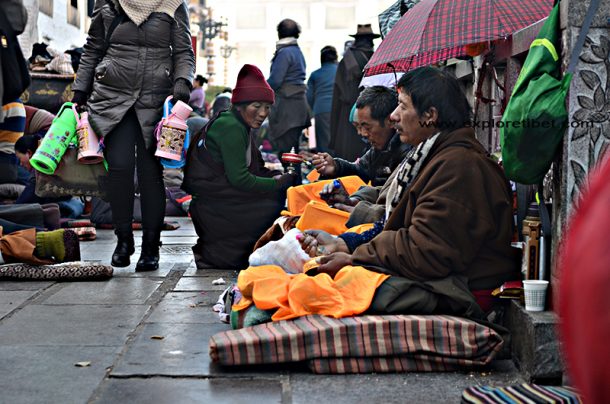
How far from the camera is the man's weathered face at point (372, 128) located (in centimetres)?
618

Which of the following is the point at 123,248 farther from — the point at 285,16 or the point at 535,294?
the point at 285,16

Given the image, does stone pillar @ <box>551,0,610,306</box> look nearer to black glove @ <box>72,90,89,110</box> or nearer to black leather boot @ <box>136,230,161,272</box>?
black leather boot @ <box>136,230,161,272</box>

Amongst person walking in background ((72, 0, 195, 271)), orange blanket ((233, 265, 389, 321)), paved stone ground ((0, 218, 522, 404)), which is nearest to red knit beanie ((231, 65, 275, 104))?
person walking in background ((72, 0, 195, 271))

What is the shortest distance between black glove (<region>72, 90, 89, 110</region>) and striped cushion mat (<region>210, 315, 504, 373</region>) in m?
3.42

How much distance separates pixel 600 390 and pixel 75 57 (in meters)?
10.9

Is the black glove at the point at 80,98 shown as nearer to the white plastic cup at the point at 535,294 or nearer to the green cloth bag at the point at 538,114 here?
the green cloth bag at the point at 538,114

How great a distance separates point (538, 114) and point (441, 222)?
2.11 feet

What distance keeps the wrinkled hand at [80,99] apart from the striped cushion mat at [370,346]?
11.2 ft

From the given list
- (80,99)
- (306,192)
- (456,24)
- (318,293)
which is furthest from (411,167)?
(80,99)

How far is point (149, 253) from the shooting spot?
7070mm

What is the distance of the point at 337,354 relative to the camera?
3.97 meters

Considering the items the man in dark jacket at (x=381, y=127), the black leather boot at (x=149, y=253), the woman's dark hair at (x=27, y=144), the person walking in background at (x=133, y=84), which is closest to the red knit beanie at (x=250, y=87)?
the person walking in background at (x=133, y=84)

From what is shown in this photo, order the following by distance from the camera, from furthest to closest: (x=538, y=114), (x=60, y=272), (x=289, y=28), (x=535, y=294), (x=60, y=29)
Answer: (x=60, y=29), (x=289, y=28), (x=60, y=272), (x=535, y=294), (x=538, y=114)

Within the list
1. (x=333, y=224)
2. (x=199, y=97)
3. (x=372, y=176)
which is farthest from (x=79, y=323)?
(x=199, y=97)
